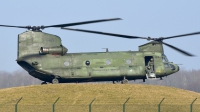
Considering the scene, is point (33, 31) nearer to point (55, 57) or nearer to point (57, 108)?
point (55, 57)

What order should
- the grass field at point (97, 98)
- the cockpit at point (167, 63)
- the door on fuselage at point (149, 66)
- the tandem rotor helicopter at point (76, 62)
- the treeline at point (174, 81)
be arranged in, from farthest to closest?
the treeline at point (174, 81) → the cockpit at point (167, 63) → the door on fuselage at point (149, 66) → the tandem rotor helicopter at point (76, 62) → the grass field at point (97, 98)

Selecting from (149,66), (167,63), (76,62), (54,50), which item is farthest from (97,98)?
(167,63)

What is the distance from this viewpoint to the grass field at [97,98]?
44.9m

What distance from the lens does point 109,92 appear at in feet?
156

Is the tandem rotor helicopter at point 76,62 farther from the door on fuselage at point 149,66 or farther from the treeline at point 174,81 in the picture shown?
the treeline at point 174,81

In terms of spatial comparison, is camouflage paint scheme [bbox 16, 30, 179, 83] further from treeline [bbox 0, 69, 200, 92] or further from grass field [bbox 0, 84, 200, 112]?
treeline [bbox 0, 69, 200, 92]

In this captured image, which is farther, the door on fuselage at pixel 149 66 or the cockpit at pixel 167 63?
the cockpit at pixel 167 63

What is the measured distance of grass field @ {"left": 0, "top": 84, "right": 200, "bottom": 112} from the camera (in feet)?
147

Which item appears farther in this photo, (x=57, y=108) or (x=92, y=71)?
(x=92, y=71)

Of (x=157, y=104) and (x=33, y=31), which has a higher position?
(x=33, y=31)

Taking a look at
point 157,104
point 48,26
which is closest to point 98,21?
point 48,26

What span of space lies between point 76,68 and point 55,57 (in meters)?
1.92

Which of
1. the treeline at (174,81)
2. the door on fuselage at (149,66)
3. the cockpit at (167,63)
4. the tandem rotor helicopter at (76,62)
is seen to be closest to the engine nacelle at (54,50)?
the tandem rotor helicopter at (76,62)

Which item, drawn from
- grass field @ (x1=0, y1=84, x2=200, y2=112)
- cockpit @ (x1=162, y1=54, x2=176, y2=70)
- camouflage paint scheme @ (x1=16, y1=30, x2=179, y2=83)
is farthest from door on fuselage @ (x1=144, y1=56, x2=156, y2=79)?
grass field @ (x1=0, y1=84, x2=200, y2=112)
